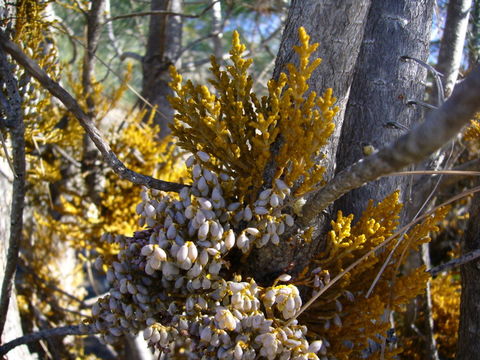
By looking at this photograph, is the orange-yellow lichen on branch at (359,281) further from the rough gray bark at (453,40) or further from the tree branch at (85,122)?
the rough gray bark at (453,40)

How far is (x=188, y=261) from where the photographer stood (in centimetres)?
81

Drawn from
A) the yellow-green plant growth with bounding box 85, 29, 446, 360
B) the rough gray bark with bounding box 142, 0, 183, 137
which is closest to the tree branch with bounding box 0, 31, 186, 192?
the yellow-green plant growth with bounding box 85, 29, 446, 360

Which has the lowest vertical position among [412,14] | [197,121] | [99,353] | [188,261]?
[99,353]

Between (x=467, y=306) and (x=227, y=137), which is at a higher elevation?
(x=227, y=137)

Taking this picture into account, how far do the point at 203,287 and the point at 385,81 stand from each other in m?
0.67

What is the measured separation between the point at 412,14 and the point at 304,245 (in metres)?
0.63

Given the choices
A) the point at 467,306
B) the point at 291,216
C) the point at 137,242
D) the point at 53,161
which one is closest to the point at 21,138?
the point at 137,242

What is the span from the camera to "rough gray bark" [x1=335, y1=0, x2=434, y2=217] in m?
1.08

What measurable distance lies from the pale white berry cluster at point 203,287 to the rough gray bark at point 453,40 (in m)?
1.22

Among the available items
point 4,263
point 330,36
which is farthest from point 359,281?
point 4,263

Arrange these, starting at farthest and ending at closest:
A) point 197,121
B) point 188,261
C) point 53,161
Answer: point 53,161, point 197,121, point 188,261

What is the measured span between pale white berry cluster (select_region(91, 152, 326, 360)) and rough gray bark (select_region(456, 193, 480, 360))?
55 cm

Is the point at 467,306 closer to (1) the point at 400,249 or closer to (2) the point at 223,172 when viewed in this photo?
(1) the point at 400,249

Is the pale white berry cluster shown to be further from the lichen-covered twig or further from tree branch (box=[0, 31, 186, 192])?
the lichen-covered twig
